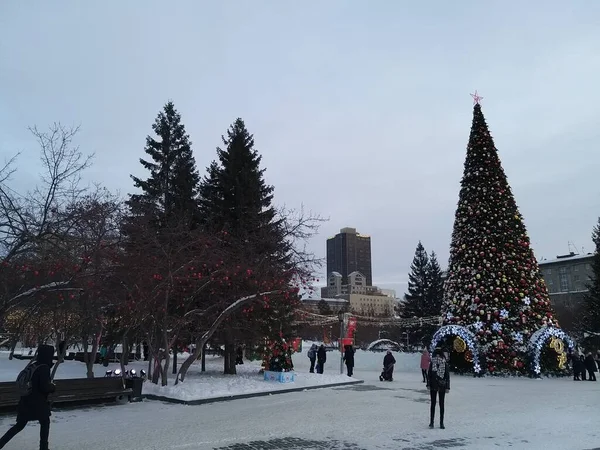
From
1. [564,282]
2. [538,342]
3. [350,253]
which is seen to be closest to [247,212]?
[538,342]

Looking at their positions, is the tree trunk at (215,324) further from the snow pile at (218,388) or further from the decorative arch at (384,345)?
the decorative arch at (384,345)

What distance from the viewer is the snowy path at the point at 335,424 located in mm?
8852

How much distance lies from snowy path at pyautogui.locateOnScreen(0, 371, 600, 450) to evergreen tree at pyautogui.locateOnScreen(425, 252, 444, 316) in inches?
1474

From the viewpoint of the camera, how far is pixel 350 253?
13838 centimetres

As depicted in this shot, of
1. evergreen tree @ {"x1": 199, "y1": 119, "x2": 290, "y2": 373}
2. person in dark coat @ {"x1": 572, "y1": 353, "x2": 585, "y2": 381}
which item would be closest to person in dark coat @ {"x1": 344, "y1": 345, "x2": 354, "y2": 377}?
evergreen tree @ {"x1": 199, "y1": 119, "x2": 290, "y2": 373}

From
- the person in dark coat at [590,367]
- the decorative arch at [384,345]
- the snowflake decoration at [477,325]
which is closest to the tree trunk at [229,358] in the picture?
the snowflake decoration at [477,325]

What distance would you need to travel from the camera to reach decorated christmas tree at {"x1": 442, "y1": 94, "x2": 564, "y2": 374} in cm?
2373

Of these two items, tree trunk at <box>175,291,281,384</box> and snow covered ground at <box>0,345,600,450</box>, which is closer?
snow covered ground at <box>0,345,600,450</box>

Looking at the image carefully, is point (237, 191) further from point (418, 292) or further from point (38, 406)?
point (418, 292)

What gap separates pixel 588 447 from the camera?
8.64 meters

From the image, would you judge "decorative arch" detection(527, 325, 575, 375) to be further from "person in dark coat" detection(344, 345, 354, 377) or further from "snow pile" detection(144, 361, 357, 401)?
"snow pile" detection(144, 361, 357, 401)

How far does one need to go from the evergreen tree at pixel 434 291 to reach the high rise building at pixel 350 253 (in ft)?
216

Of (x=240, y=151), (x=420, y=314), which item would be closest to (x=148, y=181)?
(x=240, y=151)

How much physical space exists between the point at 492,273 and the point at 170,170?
18.1 meters
